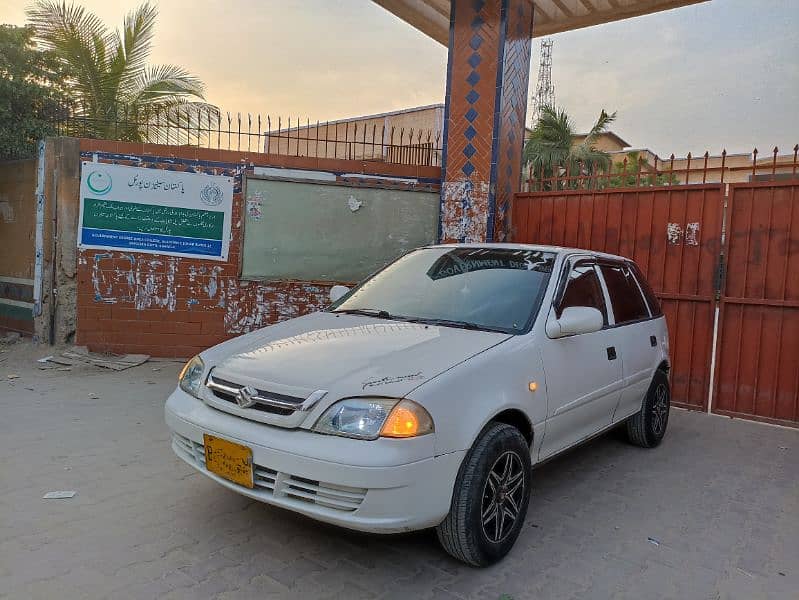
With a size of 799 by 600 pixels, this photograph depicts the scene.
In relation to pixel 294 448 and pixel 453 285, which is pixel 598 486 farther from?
pixel 294 448

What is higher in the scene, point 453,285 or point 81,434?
point 453,285

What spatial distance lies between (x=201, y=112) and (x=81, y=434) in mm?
5277

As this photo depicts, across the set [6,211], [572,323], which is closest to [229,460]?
[572,323]

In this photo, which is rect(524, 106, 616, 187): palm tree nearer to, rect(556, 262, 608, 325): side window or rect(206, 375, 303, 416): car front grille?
rect(556, 262, 608, 325): side window

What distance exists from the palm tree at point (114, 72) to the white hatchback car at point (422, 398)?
6087 millimetres

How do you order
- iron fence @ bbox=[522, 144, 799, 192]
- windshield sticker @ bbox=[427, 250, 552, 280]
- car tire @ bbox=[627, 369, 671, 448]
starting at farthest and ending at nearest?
iron fence @ bbox=[522, 144, 799, 192], car tire @ bbox=[627, 369, 671, 448], windshield sticker @ bbox=[427, 250, 552, 280]

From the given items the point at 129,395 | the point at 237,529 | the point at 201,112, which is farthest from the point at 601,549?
the point at 201,112

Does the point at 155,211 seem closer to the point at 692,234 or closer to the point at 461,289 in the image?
the point at 461,289

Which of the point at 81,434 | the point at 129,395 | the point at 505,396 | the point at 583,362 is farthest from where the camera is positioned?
the point at 129,395

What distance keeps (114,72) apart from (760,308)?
9822 mm

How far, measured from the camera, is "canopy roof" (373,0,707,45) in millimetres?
7871

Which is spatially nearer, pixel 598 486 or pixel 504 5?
pixel 598 486

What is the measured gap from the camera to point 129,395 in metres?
6.02

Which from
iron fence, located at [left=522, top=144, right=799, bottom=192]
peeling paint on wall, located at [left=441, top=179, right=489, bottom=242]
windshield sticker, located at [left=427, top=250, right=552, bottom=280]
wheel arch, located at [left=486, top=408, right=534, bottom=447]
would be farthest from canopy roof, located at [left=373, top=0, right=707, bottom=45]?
wheel arch, located at [left=486, top=408, right=534, bottom=447]
